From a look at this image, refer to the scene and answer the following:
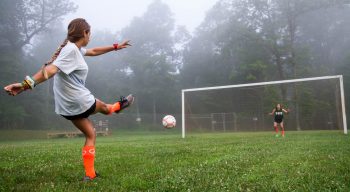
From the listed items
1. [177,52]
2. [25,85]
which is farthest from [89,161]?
[177,52]

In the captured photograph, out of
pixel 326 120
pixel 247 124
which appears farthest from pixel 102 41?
pixel 326 120

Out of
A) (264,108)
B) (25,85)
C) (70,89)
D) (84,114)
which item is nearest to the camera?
(25,85)

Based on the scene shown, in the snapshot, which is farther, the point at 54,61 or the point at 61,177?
the point at 61,177

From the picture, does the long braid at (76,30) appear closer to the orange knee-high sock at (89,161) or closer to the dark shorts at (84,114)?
the dark shorts at (84,114)

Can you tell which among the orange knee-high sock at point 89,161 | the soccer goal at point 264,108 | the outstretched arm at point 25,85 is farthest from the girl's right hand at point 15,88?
the soccer goal at point 264,108

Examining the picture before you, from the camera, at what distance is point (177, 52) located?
62.1m

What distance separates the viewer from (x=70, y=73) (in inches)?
190

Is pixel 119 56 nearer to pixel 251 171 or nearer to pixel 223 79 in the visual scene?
pixel 223 79

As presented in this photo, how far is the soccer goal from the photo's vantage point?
96.2 ft

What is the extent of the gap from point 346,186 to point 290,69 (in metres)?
44.8

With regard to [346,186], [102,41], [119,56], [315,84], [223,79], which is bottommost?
[346,186]

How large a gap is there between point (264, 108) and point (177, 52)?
1329 inches

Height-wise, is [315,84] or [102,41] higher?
[102,41]

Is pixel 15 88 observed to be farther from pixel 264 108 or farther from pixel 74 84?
pixel 264 108
